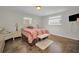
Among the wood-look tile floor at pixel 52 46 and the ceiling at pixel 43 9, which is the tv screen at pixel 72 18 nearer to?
the ceiling at pixel 43 9

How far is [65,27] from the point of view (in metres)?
1.91

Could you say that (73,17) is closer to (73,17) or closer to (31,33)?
(73,17)

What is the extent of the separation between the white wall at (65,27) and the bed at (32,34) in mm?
127

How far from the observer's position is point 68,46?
6.20 ft

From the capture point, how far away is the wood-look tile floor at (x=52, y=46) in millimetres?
1856

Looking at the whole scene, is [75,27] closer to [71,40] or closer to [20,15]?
[71,40]

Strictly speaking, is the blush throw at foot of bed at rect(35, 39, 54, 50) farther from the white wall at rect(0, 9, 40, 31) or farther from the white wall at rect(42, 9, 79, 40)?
the white wall at rect(0, 9, 40, 31)

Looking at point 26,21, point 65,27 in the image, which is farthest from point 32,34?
point 65,27

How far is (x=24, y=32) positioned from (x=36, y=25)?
9.7 inches

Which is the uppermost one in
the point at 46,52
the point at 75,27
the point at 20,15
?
the point at 20,15

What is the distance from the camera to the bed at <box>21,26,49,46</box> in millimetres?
1881

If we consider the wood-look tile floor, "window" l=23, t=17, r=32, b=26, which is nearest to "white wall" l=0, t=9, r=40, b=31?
"window" l=23, t=17, r=32, b=26
